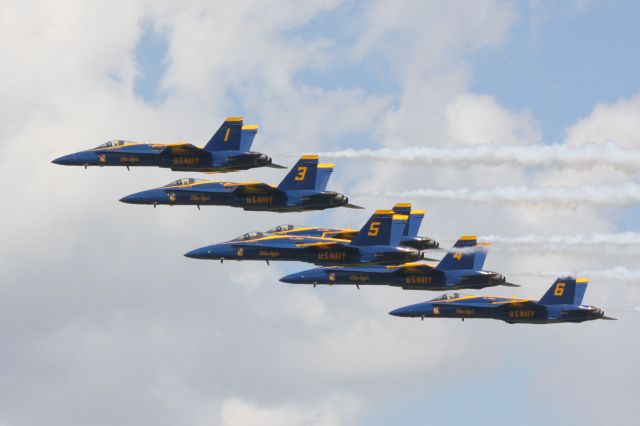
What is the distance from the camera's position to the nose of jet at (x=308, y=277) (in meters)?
161

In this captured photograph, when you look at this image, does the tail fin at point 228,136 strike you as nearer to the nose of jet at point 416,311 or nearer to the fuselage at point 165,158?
the fuselage at point 165,158

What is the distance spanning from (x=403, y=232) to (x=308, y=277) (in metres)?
9.06

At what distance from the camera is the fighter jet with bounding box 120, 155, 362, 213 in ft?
482

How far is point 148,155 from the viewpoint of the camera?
150625 millimetres

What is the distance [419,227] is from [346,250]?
16600mm

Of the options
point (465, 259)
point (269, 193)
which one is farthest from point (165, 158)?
point (465, 259)

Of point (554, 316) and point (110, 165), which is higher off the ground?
point (110, 165)

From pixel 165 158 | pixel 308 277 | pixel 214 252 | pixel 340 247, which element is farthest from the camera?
pixel 308 277

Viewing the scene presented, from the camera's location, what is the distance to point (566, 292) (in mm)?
157500

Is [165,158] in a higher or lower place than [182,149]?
lower

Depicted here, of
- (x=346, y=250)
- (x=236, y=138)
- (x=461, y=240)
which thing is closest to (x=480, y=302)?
(x=461, y=240)

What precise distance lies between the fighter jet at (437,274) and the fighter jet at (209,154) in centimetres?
1538

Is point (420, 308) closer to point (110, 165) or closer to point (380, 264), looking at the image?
point (380, 264)

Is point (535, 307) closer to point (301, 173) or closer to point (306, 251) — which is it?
point (306, 251)
